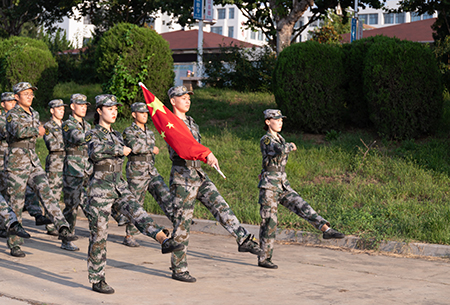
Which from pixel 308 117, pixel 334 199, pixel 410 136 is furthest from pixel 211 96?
pixel 334 199

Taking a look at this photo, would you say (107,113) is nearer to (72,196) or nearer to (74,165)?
(74,165)

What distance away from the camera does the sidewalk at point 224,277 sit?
5.29 meters

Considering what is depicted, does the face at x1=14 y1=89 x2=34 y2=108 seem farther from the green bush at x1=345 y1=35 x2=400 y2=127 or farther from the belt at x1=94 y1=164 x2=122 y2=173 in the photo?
the green bush at x1=345 y1=35 x2=400 y2=127

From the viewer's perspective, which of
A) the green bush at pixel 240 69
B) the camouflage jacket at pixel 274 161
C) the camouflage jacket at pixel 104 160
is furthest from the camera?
the green bush at pixel 240 69

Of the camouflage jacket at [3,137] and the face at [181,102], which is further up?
the face at [181,102]

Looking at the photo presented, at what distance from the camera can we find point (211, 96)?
18.8 meters

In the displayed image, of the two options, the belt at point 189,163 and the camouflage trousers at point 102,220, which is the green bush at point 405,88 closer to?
the belt at point 189,163

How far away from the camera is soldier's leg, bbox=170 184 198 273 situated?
5930 millimetres

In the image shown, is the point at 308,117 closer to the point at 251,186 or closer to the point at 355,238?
the point at 251,186

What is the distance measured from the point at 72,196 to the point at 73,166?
44 cm

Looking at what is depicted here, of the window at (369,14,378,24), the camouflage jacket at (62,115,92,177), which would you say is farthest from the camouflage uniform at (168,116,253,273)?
the window at (369,14,378,24)

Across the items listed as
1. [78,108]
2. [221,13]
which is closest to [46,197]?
[78,108]

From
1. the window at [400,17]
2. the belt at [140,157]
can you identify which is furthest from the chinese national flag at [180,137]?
the window at [400,17]

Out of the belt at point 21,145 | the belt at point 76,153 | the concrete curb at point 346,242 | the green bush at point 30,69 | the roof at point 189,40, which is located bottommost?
the concrete curb at point 346,242
